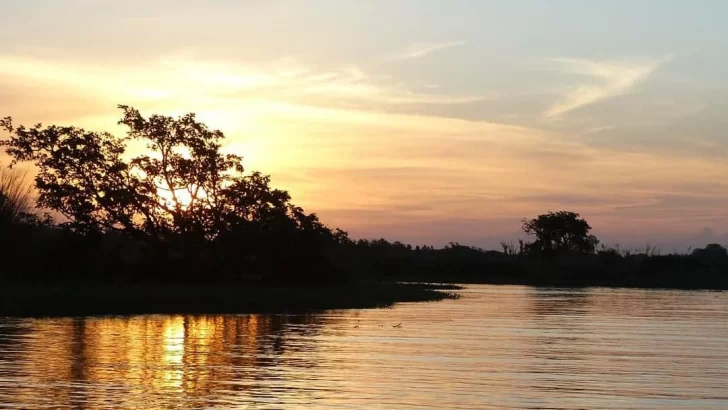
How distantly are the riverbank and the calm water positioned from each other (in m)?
3.99

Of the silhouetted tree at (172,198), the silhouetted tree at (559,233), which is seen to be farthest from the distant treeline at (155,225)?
the silhouetted tree at (559,233)

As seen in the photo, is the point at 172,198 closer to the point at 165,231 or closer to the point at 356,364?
the point at 165,231

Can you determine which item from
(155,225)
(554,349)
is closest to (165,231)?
(155,225)

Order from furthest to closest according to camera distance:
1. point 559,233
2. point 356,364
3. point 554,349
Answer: point 559,233 < point 554,349 < point 356,364

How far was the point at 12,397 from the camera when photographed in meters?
20.5

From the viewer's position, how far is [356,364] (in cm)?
2814

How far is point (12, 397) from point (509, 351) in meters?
17.4

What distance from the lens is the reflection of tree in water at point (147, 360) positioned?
21.5 meters

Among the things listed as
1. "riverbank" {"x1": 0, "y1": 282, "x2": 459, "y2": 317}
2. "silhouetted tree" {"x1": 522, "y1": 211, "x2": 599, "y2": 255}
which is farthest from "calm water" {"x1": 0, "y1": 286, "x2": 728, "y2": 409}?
"silhouetted tree" {"x1": 522, "y1": 211, "x2": 599, "y2": 255}

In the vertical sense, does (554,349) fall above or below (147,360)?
below

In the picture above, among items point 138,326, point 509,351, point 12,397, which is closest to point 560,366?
point 509,351

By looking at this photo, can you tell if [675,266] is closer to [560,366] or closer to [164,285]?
[164,285]

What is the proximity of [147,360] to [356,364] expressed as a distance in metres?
5.73

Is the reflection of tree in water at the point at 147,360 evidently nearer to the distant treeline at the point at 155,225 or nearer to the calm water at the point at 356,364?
the calm water at the point at 356,364
